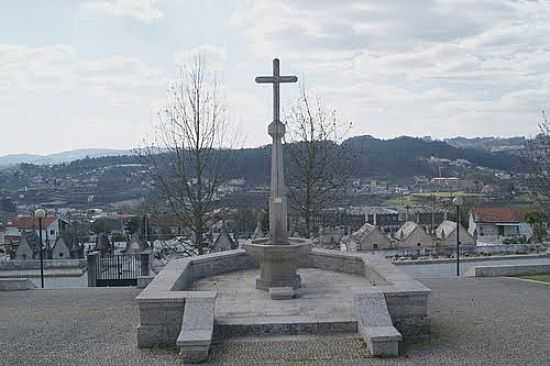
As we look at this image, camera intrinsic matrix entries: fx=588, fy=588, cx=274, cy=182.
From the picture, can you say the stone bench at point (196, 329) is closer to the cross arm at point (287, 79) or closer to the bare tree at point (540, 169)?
the cross arm at point (287, 79)

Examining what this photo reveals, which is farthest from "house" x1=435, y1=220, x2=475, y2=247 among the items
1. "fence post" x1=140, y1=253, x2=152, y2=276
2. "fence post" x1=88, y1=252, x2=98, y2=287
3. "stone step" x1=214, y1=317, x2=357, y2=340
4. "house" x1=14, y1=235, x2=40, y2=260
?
"stone step" x1=214, y1=317, x2=357, y2=340

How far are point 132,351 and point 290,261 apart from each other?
345 cm

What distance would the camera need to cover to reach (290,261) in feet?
33.9

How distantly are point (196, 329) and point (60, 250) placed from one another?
2590cm

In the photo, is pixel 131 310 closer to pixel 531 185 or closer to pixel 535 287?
pixel 535 287

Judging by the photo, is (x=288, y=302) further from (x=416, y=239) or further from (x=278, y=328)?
(x=416, y=239)

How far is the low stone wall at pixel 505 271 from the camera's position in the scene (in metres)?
15.3

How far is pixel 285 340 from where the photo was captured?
308 inches

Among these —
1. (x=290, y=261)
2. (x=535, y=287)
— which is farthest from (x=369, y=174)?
(x=290, y=261)

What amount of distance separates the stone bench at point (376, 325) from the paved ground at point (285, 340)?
0.17m

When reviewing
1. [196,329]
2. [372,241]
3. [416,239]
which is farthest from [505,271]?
[416,239]

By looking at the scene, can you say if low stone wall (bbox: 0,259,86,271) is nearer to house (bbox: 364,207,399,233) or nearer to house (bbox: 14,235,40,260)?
house (bbox: 14,235,40,260)

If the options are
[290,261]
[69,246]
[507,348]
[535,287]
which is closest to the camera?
[507,348]

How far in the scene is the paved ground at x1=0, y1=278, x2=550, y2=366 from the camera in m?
7.26
